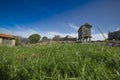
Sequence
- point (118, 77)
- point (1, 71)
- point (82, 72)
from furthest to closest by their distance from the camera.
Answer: point (1, 71)
point (82, 72)
point (118, 77)

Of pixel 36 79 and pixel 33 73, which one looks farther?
pixel 33 73

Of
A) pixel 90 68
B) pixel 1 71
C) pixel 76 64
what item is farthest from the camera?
pixel 1 71

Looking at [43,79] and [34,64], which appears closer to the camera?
[43,79]

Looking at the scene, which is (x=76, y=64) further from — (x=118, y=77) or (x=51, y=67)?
(x=118, y=77)

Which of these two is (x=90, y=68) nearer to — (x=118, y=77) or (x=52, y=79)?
(x=118, y=77)

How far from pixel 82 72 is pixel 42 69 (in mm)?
575

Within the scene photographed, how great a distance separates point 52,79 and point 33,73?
37cm

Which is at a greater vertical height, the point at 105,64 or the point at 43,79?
the point at 105,64

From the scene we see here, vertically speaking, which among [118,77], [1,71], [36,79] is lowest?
[1,71]

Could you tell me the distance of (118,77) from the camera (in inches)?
45.3

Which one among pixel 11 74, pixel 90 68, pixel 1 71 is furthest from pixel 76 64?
pixel 1 71

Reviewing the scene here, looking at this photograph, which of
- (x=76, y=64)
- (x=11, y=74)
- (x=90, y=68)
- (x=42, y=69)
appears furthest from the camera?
(x=11, y=74)

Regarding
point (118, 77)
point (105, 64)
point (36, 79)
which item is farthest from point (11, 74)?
point (118, 77)

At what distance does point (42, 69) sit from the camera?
1659 mm
